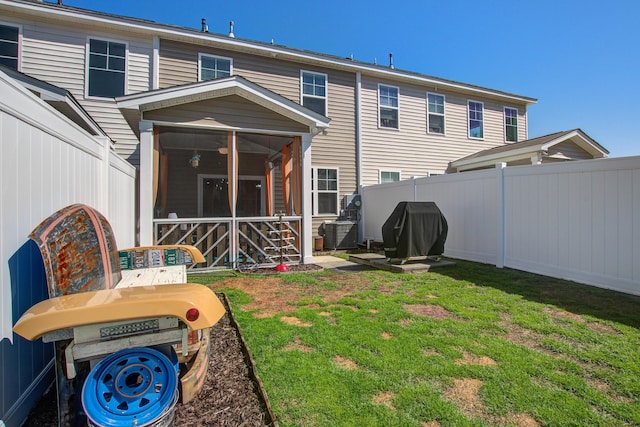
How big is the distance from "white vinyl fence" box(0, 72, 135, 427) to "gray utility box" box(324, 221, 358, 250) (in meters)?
7.53

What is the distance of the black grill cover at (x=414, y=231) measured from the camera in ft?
20.4

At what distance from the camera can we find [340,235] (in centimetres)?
976

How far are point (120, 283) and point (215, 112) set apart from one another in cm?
455

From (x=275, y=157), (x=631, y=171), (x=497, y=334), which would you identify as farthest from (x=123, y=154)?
(x=631, y=171)

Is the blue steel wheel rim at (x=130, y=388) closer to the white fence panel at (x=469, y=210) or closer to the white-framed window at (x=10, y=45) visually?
the white fence panel at (x=469, y=210)

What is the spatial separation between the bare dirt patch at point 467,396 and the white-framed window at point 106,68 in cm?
928

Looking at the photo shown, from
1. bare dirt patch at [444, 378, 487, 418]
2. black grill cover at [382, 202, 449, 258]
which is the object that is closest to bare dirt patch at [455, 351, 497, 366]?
bare dirt patch at [444, 378, 487, 418]

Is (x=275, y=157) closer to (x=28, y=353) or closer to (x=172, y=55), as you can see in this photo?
(x=172, y=55)

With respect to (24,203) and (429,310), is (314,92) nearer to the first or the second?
(429,310)

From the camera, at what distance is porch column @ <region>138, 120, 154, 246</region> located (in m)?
5.95

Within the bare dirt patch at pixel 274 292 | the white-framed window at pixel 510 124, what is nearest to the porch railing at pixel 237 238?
the bare dirt patch at pixel 274 292

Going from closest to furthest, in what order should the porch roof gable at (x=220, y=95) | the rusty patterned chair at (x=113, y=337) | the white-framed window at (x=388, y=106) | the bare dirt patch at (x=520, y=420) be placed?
the rusty patterned chair at (x=113, y=337)
the bare dirt patch at (x=520, y=420)
the porch roof gable at (x=220, y=95)
the white-framed window at (x=388, y=106)

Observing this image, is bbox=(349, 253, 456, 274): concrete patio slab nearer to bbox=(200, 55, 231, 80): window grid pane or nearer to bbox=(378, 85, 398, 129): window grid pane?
bbox=(378, 85, 398, 129): window grid pane

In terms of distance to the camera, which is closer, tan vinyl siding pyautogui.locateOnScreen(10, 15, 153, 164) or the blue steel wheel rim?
the blue steel wheel rim
